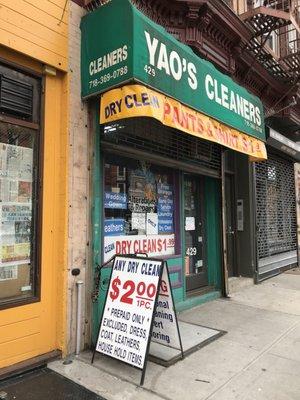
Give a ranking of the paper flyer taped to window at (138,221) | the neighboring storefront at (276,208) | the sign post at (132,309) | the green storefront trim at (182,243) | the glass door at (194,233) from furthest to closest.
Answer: the neighboring storefront at (276,208)
the glass door at (194,233)
the paper flyer taped to window at (138,221)
the green storefront trim at (182,243)
the sign post at (132,309)

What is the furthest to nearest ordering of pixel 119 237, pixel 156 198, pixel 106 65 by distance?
pixel 156 198, pixel 119 237, pixel 106 65

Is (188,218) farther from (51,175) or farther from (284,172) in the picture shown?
(284,172)

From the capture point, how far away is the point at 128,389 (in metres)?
3.66

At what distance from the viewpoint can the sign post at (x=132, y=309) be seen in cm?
388

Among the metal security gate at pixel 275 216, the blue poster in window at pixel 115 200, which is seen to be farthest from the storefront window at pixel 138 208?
the metal security gate at pixel 275 216

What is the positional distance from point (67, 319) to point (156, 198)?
273 centimetres

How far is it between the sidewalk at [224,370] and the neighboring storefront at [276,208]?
3555 millimetres

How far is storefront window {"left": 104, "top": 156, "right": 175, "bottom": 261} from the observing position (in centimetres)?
548

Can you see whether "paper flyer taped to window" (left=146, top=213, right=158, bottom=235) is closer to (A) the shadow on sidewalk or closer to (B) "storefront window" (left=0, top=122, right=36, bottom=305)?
(B) "storefront window" (left=0, top=122, right=36, bottom=305)

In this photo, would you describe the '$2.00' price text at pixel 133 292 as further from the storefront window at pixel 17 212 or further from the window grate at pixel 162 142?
the window grate at pixel 162 142

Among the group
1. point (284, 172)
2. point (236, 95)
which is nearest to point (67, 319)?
point (236, 95)

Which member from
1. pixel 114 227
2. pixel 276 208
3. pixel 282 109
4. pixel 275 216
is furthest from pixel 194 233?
pixel 282 109

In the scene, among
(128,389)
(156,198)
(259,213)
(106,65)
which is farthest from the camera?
(259,213)

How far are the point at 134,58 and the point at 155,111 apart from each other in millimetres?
628
